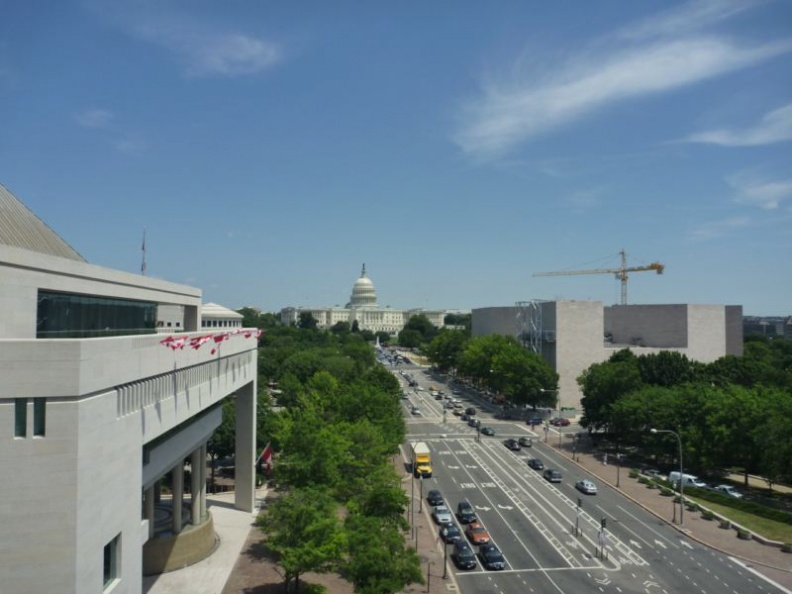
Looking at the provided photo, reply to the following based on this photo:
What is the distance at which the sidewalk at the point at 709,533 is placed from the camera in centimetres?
3616

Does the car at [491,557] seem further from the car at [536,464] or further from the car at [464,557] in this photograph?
the car at [536,464]

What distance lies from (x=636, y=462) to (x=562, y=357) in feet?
109

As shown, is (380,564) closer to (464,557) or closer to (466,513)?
(464,557)

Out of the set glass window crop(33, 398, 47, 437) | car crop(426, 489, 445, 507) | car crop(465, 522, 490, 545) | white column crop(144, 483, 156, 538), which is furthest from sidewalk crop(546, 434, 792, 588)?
glass window crop(33, 398, 47, 437)

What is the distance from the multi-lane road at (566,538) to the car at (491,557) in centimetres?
41

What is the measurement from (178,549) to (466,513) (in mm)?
19014

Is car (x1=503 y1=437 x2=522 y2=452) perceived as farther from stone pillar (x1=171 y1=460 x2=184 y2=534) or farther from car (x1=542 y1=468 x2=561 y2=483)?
stone pillar (x1=171 y1=460 x2=184 y2=534)

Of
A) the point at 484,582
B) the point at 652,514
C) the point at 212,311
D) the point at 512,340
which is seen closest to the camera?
the point at 484,582

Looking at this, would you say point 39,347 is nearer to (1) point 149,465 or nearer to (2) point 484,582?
(1) point 149,465

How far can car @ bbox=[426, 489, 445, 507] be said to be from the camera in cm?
4603

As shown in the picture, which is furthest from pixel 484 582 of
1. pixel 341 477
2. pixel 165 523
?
pixel 165 523

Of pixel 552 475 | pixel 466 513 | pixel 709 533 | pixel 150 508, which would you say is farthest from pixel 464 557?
pixel 552 475

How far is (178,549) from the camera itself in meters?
33.1

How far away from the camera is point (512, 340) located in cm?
11431
